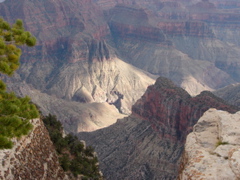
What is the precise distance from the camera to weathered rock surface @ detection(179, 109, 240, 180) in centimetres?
1397

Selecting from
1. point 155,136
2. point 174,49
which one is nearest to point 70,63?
point 174,49

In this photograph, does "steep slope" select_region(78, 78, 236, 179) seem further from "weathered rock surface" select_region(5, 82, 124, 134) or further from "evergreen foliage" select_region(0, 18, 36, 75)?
"evergreen foliage" select_region(0, 18, 36, 75)

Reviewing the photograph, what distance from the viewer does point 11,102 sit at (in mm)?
16500

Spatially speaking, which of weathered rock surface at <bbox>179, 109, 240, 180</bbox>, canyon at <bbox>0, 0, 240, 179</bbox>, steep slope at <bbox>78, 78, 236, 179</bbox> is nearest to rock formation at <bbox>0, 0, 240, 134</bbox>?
canyon at <bbox>0, 0, 240, 179</bbox>

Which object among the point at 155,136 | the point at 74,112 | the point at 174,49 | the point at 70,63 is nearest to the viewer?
the point at 155,136

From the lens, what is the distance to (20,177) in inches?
779

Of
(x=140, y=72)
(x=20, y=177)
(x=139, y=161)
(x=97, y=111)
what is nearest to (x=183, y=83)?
(x=140, y=72)

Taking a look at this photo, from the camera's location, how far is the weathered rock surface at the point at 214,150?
14.0m

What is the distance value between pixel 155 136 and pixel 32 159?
32.4 metres

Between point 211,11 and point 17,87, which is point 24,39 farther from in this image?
point 211,11

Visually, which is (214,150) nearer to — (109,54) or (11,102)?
(11,102)

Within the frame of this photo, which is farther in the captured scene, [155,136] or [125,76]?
[125,76]

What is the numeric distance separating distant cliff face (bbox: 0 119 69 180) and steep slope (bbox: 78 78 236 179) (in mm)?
24717

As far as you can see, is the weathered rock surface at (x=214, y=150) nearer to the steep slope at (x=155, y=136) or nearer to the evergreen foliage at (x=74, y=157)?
the evergreen foliage at (x=74, y=157)
